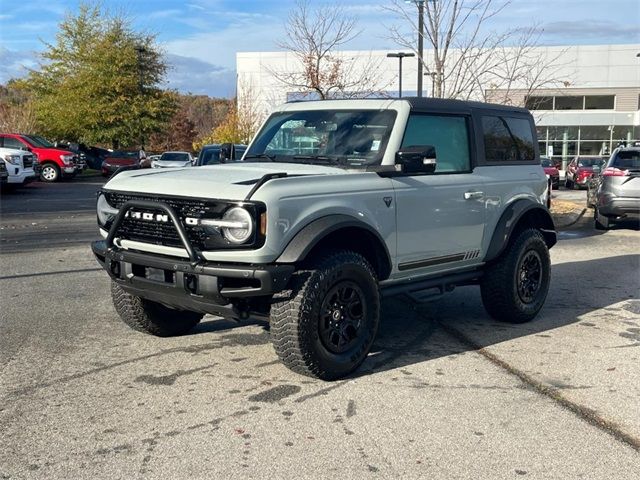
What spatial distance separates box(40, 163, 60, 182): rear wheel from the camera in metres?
28.3

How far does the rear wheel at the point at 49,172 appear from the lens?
2830 centimetres

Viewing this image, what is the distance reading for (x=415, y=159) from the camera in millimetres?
5066

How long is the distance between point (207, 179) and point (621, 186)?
10341 mm

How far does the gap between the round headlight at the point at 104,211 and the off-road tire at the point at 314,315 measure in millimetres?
1512

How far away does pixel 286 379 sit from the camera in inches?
189

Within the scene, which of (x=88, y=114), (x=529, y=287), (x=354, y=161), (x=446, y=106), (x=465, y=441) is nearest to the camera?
(x=465, y=441)

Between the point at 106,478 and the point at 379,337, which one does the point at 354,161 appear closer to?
the point at 379,337

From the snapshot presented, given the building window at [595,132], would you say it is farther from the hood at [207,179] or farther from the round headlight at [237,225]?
the round headlight at [237,225]

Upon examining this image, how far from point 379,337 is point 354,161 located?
63.1 inches

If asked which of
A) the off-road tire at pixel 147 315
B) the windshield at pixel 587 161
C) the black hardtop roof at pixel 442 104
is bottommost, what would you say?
the off-road tire at pixel 147 315

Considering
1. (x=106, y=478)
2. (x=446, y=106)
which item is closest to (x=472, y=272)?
(x=446, y=106)

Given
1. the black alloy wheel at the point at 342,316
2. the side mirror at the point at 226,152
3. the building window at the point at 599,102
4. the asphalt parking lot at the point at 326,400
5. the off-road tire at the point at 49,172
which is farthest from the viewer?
the building window at the point at 599,102

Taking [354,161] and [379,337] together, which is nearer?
[354,161]

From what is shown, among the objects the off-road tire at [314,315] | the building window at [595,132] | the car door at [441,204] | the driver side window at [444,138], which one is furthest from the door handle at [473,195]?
the building window at [595,132]
